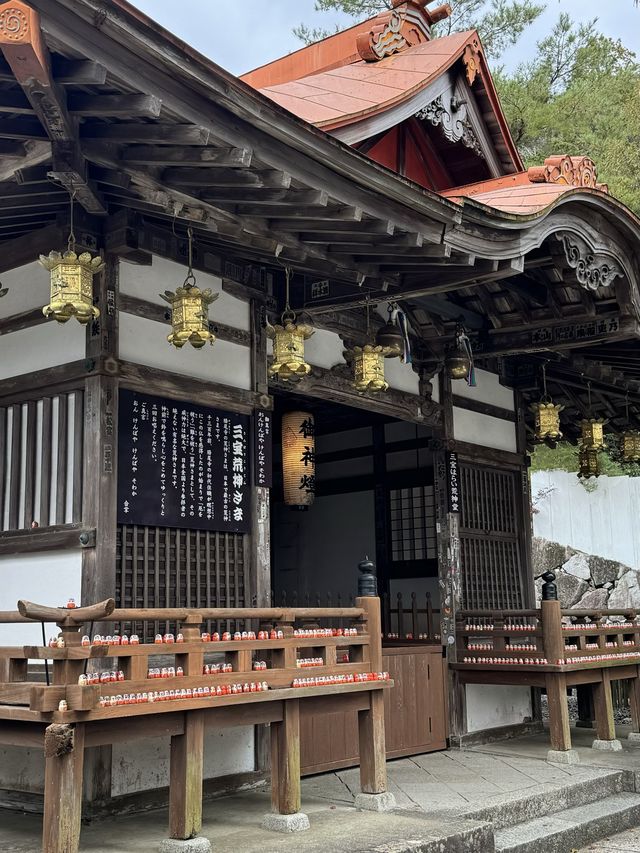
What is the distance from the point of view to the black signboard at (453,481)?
10.7m

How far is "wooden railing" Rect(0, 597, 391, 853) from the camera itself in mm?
5039

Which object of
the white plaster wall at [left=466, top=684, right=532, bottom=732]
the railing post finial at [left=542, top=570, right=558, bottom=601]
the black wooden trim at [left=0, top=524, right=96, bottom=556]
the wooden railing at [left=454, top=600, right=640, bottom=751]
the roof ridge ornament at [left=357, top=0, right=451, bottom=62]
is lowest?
the white plaster wall at [left=466, top=684, right=532, bottom=732]

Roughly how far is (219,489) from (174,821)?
2.80 m

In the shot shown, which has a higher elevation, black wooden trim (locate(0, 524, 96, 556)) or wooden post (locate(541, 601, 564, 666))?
black wooden trim (locate(0, 524, 96, 556))

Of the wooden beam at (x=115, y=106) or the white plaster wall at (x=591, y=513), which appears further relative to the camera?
the white plaster wall at (x=591, y=513)

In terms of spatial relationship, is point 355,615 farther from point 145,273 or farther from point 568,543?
point 568,543

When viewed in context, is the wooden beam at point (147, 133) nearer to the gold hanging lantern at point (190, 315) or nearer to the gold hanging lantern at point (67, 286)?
the gold hanging lantern at point (67, 286)

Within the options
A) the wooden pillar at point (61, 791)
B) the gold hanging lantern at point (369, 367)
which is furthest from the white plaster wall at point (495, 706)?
the wooden pillar at point (61, 791)

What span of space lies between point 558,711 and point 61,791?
6017mm

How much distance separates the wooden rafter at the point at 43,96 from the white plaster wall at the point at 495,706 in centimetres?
727

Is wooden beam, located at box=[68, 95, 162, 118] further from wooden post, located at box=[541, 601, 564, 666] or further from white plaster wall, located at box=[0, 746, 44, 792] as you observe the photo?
wooden post, located at box=[541, 601, 564, 666]

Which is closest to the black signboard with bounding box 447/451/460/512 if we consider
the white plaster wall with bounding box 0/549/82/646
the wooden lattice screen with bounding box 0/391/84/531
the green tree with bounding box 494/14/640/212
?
the wooden lattice screen with bounding box 0/391/84/531

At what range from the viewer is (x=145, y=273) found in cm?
737

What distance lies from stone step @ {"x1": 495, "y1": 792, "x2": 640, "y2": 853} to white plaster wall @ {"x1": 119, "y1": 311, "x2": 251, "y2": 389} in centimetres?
424
